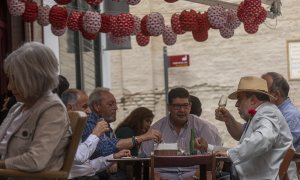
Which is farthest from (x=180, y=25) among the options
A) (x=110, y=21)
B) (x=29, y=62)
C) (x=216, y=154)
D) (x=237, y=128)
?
(x=29, y=62)

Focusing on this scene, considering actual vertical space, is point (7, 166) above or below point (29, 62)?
below

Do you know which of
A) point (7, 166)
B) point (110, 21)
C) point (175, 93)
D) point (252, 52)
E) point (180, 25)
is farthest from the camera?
point (252, 52)

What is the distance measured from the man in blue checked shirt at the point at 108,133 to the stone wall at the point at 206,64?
13592 mm

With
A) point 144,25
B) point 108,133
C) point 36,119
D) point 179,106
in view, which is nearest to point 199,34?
point 144,25

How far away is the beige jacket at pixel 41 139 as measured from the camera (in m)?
3.93

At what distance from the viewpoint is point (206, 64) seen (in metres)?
21.8

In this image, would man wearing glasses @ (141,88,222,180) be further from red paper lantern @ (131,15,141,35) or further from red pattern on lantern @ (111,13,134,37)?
red paper lantern @ (131,15,141,35)

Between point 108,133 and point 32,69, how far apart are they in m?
3.99

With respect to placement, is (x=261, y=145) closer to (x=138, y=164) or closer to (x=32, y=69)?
(x=138, y=164)

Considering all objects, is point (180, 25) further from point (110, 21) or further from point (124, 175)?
point (124, 175)

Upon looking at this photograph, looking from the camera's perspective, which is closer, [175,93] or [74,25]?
[175,93]

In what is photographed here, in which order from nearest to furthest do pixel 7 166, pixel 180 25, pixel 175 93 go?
pixel 7 166
pixel 175 93
pixel 180 25

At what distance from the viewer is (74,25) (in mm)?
9273

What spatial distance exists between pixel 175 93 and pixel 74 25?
165cm
